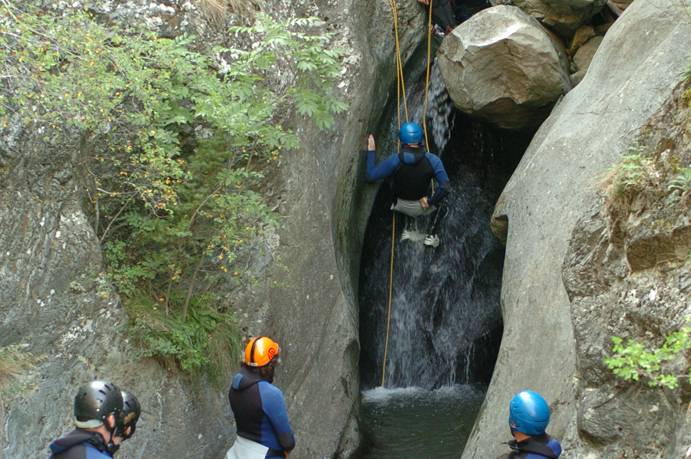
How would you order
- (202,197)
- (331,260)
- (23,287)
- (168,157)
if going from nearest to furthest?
1. (23,287)
2. (168,157)
3. (202,197)
4. (331,260)

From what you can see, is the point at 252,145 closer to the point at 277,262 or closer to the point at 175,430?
the point at 277,262

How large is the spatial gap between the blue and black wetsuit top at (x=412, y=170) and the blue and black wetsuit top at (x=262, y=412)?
4421 millimetres

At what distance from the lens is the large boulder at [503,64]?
34.7ft

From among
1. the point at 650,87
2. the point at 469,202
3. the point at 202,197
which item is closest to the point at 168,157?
the point at 202,197

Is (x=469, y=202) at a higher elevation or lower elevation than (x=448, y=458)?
higher

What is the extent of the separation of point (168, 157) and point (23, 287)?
1.59 m

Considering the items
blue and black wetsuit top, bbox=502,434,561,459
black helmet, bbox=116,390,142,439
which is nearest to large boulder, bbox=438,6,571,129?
blue and black wetsuit top, bbox=502,434,561,459

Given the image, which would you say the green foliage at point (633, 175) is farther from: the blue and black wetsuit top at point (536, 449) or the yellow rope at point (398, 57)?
the yellow rope at point (398, 57)

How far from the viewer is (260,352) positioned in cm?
640

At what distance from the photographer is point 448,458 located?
31.7 ft

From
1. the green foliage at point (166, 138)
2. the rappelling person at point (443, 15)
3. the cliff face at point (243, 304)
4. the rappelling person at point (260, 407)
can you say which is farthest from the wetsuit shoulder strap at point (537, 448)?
the rappelling person at point (443, 15)

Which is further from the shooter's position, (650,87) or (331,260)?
(331,260)

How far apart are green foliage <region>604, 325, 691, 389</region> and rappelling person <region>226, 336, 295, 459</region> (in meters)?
2.70

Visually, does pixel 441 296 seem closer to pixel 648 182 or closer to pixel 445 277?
pixel 445 277
